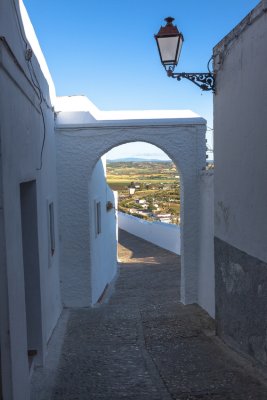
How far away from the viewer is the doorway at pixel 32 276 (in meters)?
4.96

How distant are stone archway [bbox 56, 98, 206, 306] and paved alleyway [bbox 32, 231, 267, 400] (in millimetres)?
566

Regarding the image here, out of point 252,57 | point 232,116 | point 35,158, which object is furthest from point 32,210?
point 252,57

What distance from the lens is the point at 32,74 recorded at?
4914 mm

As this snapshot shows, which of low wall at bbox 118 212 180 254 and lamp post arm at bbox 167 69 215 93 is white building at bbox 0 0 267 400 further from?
Result: low wall at bbox 118 212 180 254

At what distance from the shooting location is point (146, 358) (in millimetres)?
5289

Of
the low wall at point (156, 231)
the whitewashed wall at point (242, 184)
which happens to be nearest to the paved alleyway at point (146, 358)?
the whitewashed wall at point (242, 184)

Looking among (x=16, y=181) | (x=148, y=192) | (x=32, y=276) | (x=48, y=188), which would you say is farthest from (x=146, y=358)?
(x=148, y=192)

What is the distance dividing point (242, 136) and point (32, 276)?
264 cm

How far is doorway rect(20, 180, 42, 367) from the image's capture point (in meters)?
4.96

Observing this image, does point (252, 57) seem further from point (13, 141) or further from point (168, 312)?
point (168, 312)

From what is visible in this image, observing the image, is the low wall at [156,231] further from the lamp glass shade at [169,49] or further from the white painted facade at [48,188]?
the lamp glass shade at [169,49]

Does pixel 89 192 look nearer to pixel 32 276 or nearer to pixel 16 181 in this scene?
pixel 32 276

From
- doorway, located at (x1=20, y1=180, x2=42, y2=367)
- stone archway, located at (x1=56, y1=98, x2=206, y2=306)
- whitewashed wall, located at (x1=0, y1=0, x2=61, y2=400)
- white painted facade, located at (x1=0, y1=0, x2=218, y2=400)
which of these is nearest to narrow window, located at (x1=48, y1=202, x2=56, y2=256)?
white painted facade, located at (x1=0, y1=0, x2=218, y2=400)

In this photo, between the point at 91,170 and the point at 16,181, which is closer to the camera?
the point at 16,181
